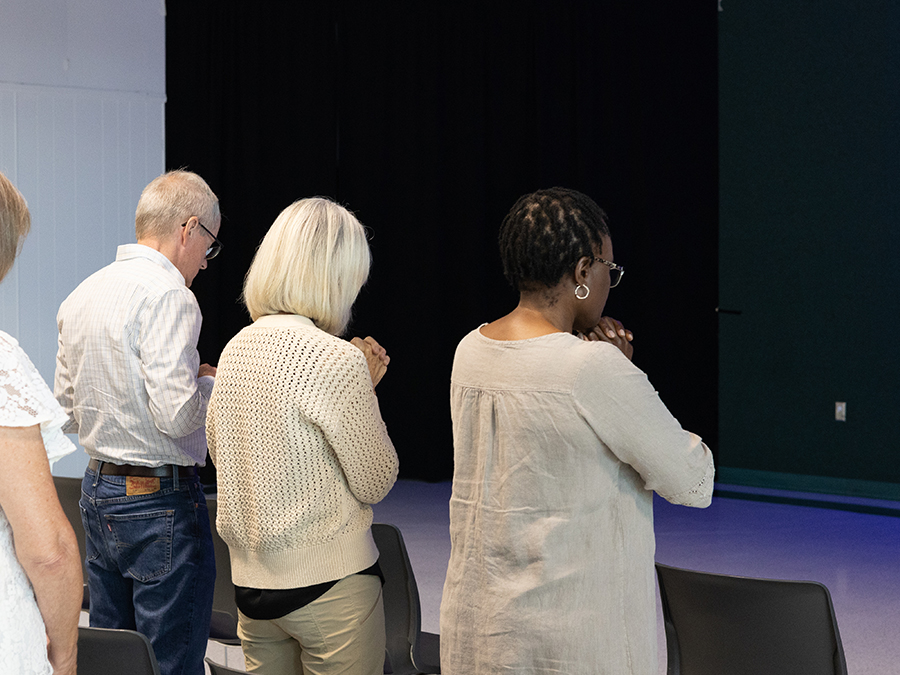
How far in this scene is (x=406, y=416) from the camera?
7.63 meters

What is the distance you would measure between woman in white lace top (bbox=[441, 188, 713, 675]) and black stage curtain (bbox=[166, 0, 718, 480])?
18.7ft

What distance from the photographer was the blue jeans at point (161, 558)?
91.2 inches

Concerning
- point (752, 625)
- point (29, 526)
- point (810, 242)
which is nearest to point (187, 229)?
point (29, 526)

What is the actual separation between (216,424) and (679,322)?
6.32 metres

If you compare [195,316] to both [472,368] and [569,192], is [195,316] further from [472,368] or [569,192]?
[569,192]

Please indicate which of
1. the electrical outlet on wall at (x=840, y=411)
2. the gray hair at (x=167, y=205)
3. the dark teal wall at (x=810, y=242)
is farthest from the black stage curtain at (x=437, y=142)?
the gray hair at (x=167, y=205)

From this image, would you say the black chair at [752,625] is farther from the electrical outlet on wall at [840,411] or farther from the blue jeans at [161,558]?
the electrical outlet on wall at [840,411]

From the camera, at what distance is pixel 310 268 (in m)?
1.91

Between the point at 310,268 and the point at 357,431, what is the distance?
1.05 ft

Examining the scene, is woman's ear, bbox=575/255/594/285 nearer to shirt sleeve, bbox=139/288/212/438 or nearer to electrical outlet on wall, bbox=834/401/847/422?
shirt sleeve, bbox=139/288/212/438

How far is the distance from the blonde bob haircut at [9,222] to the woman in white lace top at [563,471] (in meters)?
0.74

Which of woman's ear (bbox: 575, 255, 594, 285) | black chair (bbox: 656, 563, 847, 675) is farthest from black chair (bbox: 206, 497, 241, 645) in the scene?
woman's ear (bbox: 575, 255, 594, 285)

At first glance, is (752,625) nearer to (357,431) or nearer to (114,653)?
(357,431)

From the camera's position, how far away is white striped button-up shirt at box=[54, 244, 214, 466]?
7.51 feet
